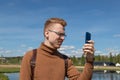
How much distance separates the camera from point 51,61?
5.55 m

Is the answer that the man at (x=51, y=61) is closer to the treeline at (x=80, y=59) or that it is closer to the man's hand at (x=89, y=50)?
the man's hand at (x=89, y=50)

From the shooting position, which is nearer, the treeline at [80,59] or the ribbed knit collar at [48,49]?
the ribbed knit collar at [48,49]

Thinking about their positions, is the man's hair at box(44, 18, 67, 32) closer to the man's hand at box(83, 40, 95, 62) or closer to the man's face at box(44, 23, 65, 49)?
the man's face at box(44, 23, 65, 49)

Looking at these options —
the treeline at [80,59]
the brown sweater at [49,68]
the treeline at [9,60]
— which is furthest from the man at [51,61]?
the treeline at [9,60]

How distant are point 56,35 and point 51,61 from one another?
1.24 ft

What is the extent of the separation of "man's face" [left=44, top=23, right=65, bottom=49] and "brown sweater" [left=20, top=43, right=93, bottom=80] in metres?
0.12

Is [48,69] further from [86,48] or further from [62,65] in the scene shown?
[86,48]

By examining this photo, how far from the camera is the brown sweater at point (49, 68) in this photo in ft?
17.8

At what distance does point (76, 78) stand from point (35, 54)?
2.22 ft

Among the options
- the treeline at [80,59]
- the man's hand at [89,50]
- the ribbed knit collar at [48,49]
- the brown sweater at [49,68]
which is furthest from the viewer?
the treeline at [80,59]

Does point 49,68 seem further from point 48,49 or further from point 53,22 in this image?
point 53,22

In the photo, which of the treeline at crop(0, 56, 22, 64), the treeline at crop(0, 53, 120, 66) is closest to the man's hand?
the treeline at crop(0, 53, 120, 66)

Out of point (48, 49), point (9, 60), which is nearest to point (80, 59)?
point (9, 60)

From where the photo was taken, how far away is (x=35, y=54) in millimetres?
5562
